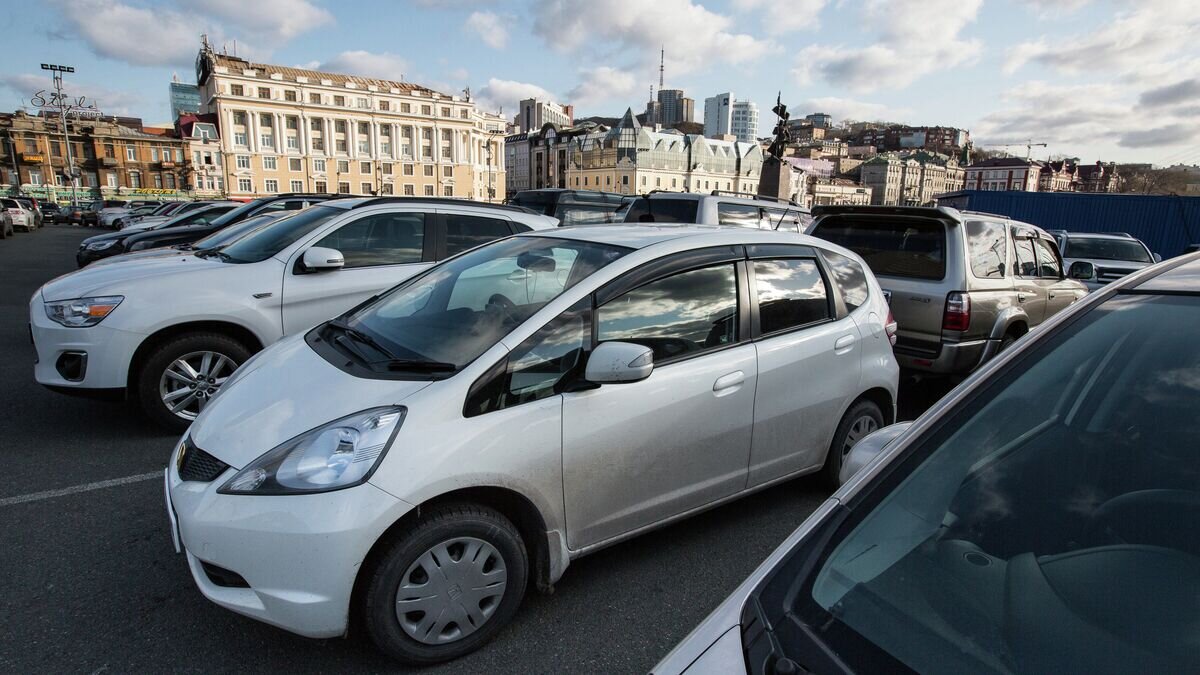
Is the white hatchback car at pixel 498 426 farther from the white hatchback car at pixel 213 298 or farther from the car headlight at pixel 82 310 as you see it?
the car headlight at pixel 82 310

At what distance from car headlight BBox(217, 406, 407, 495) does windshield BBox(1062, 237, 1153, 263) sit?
16579mm

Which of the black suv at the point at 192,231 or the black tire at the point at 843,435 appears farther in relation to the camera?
the black suv at the point at 192,231

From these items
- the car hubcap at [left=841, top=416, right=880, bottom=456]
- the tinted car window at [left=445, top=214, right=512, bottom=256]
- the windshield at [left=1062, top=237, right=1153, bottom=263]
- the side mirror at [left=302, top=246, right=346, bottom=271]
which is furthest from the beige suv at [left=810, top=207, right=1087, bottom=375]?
the windshield at [left=1062, top=237, right=1153, bottom=263]

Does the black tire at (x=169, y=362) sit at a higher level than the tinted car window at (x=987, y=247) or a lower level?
lower

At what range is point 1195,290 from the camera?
154cm

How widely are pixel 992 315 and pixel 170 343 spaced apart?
22.2 feet

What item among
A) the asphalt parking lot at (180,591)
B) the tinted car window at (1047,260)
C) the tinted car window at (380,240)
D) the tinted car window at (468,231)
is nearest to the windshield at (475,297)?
the asphalt parking lot at (180,591)

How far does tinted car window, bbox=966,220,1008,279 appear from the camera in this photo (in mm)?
5796

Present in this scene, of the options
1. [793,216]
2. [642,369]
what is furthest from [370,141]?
[642,369]

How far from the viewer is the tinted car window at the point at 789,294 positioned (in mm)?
3375

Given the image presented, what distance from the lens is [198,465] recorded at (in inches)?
95.7

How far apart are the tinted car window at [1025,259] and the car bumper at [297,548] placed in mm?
6627

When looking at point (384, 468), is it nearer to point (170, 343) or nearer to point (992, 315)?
point (170, 343)

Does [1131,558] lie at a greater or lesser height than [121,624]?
greater
